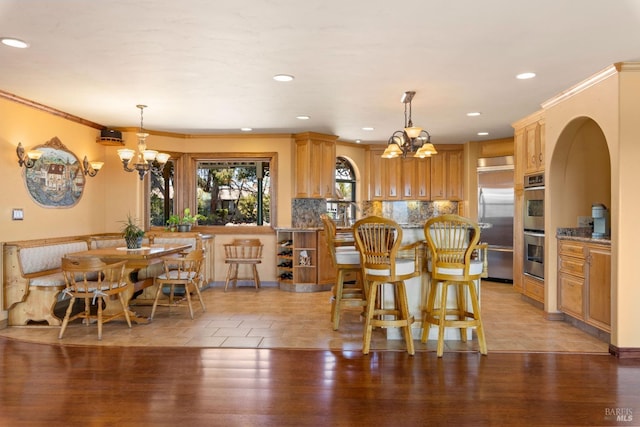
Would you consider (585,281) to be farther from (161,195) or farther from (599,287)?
(161,195)

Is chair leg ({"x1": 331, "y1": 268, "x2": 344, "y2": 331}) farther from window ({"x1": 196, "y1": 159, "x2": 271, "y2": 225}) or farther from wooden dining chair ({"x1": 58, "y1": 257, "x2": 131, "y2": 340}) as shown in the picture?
window ({"x1": 196, "y1": 159, "x2": 271, "y2": 225})

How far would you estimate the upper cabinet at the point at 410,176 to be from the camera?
8.43m

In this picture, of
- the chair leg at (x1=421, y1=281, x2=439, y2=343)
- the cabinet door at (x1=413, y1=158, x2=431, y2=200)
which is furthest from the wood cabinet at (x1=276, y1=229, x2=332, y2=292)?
the chair leg at (x1=421, y1=281, x2=439, y2=343)

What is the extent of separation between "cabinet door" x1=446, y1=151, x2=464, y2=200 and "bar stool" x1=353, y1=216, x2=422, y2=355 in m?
4.83

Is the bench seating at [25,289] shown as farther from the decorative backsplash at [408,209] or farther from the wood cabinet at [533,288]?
the wood cabinet at [533,288]

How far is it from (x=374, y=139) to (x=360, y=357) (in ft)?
16.6

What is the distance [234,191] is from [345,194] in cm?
219

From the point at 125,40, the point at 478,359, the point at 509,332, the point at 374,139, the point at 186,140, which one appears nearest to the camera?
the point at 125,40

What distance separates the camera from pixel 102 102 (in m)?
5.15

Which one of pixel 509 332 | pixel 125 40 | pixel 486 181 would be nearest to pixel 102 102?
pixel 125 40

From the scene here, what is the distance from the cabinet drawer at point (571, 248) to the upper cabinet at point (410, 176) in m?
3.61

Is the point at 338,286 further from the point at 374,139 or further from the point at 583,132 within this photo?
the point at 374,139

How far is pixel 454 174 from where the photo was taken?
27.6ft

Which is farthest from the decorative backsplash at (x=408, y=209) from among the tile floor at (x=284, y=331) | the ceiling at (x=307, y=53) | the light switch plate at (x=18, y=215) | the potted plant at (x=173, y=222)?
the light switch plate at (x=18, y=215)
